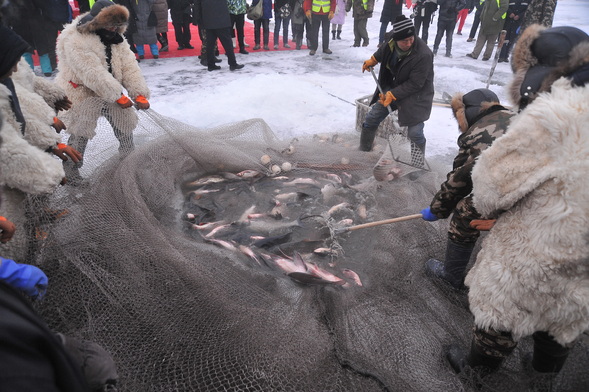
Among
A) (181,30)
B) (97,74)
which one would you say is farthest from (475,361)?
(181,30)

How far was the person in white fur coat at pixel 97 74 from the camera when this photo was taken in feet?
13.0

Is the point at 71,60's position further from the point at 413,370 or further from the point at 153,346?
the point at 413,370

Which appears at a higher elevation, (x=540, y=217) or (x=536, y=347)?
(x=540, y=217)

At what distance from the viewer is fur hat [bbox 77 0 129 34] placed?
3.88 metres

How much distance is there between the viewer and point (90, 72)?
398 centimetres

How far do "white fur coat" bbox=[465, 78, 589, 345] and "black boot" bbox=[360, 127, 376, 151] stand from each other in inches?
136

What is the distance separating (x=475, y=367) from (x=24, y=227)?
3.39 metres

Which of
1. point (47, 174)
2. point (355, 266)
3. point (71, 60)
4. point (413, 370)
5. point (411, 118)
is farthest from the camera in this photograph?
point (411, 118)

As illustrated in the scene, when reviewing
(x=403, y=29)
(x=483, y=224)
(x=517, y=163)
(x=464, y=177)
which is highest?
(x=403, y=29)

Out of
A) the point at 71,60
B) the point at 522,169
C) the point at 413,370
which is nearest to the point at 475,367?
the point at 413,370

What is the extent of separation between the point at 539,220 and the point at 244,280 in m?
2.12

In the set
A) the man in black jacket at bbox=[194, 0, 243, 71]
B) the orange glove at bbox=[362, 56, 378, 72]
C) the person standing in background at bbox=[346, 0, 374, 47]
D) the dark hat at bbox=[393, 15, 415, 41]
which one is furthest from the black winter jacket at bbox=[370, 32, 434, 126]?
the person standing in background at bbox=[346, 0, 374, 47]

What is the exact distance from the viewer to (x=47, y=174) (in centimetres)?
260

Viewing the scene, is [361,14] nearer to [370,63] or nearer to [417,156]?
[370,63]
